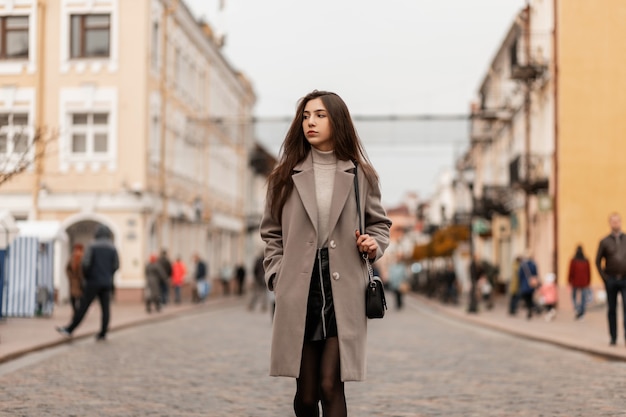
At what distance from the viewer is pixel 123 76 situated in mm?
38344

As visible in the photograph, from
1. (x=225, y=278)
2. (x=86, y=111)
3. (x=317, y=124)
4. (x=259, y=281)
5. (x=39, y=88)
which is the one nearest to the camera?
(x=317, y=124)

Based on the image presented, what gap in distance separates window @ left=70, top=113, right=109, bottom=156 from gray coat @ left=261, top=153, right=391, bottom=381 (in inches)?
1340

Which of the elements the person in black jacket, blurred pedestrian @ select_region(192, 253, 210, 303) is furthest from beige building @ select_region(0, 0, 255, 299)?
the person in black jacket

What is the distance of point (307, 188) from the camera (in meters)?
5.25

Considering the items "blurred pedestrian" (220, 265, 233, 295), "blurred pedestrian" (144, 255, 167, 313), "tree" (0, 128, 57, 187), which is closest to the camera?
"tree" (0, 128, 57, 187)

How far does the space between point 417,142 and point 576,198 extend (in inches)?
388

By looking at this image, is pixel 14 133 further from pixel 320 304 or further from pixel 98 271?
pixel 320 304

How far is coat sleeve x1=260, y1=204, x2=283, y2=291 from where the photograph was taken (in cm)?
529

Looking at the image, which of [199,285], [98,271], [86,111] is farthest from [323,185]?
[199,285]

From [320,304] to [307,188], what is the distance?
536 mm

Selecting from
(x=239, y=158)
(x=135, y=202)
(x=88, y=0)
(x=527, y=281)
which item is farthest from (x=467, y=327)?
(x=239, y=158)

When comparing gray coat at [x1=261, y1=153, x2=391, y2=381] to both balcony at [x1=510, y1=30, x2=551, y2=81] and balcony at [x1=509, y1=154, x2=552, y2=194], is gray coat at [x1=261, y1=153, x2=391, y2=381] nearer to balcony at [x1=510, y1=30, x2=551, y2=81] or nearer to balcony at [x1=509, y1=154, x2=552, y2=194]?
balcony at [x1=509, y1=154, x2=552, y2=194]

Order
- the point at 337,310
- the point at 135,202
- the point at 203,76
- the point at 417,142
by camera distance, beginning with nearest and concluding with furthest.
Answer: the point at 337,310 → the point at 135,202 → the point at 417,142 → the point at 203,76

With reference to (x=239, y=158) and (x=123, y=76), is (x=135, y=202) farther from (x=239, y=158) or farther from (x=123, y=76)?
(x=239, y=158)
